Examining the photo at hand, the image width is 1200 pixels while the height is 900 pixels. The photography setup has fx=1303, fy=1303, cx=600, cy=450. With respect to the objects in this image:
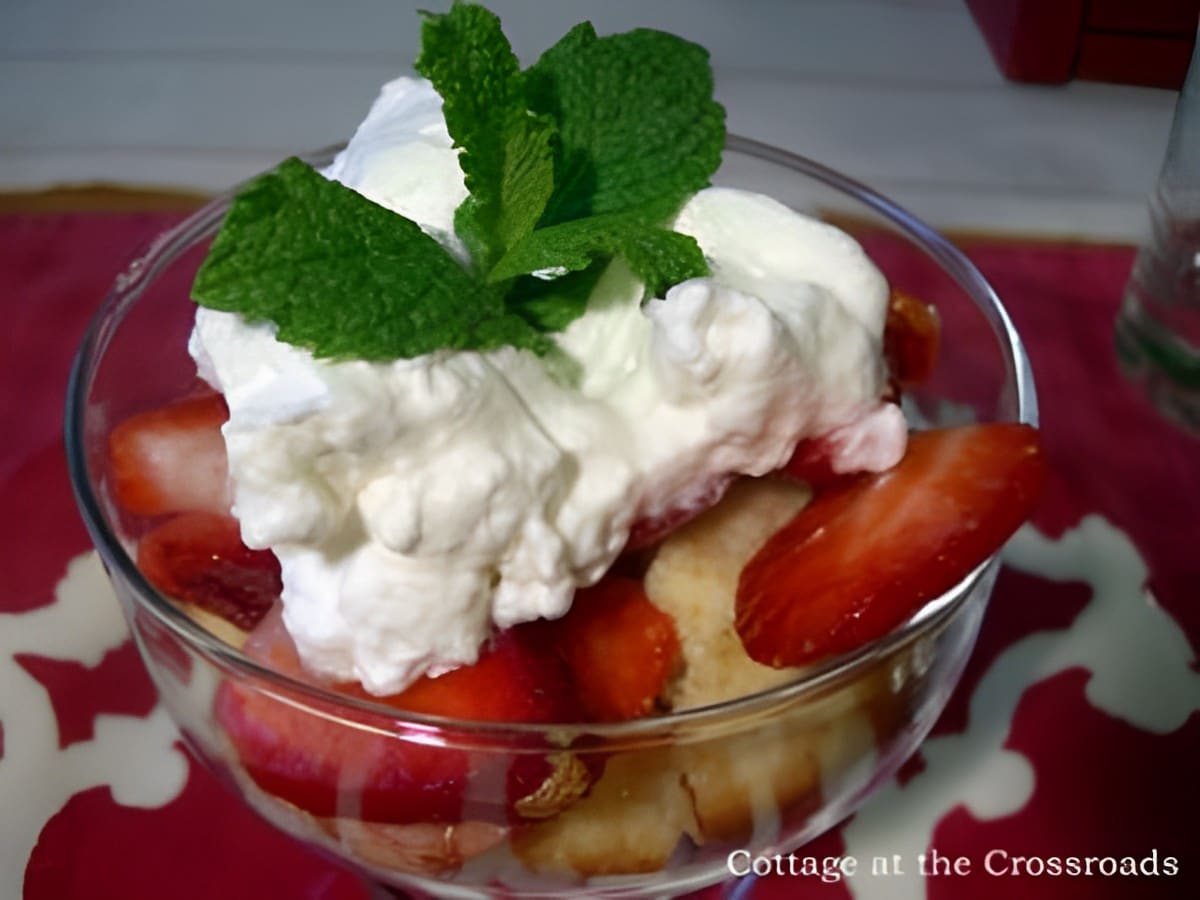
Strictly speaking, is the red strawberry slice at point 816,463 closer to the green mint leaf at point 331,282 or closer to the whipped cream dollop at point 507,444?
the whipped cream dollop at point 507,444

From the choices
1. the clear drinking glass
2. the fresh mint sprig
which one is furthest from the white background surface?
the fresh mint sprig

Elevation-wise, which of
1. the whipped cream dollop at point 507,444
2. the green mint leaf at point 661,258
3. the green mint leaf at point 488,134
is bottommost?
the whipped cream dollop at point 507,444

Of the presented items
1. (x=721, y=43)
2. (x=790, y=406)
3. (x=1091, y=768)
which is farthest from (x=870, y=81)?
(x=790, y=406)

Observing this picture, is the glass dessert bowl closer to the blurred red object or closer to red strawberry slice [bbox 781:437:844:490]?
red strawberry slice [bbox 781:437:844:490]

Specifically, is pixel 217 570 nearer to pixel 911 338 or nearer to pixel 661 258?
pixel 661 258

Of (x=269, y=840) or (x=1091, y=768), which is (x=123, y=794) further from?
(x=1091, y=768)

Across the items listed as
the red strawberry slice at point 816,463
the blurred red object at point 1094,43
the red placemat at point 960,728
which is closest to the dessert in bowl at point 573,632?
the red strawberry slice at point 816,463
